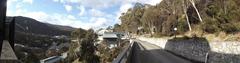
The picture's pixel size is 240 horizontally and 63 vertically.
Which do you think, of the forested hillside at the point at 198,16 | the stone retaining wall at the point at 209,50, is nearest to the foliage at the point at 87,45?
the forested hillside at the point at 198,16

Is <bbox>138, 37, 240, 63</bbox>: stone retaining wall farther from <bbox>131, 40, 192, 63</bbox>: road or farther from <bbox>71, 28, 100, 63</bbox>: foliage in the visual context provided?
<bbox>71, 28, 100, 63</bbox>: foliage

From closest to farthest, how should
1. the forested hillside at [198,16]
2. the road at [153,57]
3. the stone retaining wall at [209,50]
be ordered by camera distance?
the stone retaining wall at [209,50], the road at [153,57], the forested hillside at [198,16]

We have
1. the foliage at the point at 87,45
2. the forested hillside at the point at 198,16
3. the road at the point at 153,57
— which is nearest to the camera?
the road at the point at 153,57

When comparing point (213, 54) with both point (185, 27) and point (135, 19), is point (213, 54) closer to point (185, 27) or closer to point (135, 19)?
point (185, 27)

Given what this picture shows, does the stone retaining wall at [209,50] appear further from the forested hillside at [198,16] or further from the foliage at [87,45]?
the foliage at [87,45]

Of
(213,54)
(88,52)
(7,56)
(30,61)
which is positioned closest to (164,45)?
(88,52)

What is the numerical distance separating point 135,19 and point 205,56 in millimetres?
111730

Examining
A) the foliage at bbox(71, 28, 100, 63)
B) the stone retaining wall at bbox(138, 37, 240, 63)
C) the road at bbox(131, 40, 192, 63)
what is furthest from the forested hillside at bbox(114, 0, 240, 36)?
the foliage at bbox(71, 28, 100, 63)

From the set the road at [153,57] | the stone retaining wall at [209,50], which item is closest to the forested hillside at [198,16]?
the stone retaining wall at [209,50]

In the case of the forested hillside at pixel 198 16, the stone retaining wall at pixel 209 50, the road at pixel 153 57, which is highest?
the forested hillside at pixel 198 16

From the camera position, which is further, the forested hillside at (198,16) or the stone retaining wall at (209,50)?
the forested hillside at (198,16)

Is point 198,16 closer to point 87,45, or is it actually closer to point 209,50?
point 87,45

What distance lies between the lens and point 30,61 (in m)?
65.1

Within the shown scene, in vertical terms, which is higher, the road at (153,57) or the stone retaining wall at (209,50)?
the stone retaining wall at (209,50)
